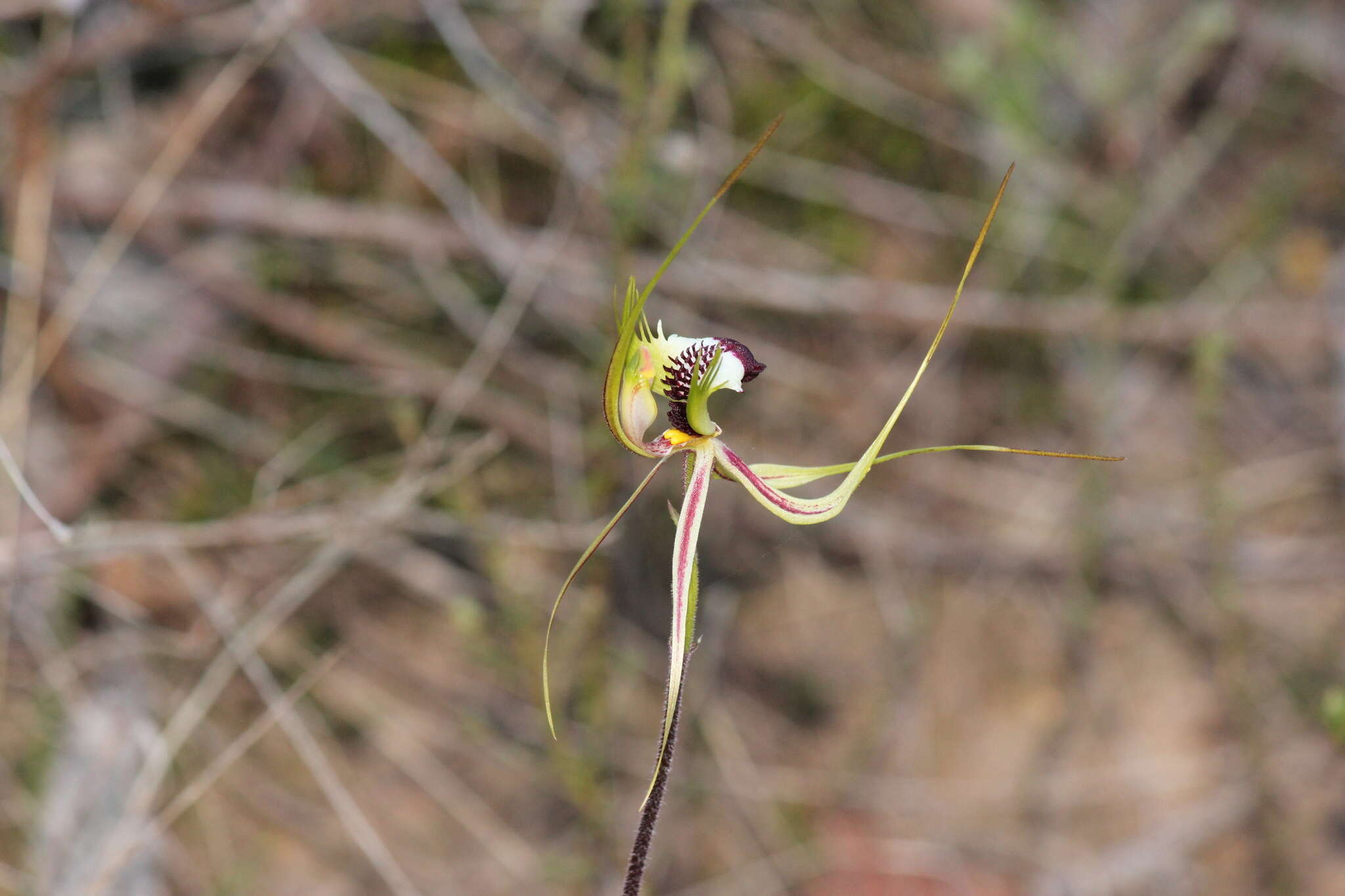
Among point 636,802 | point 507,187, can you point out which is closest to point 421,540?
point 636,802

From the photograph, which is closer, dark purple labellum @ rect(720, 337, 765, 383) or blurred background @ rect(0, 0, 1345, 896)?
dark purple labellum @ rect(720, 337, 765, 383)

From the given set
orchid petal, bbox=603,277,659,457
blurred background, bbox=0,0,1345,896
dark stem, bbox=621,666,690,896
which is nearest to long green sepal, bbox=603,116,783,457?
orchid petal, bbox=603,277,659,457

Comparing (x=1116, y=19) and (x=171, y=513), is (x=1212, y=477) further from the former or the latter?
(x=171, y=513)

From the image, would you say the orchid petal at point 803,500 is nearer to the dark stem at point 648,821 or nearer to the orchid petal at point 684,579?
the orchid petal at point 684,579

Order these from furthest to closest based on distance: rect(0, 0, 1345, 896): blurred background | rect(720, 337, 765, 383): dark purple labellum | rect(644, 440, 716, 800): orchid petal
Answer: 1. rect(0, 0, 1345, 896): blurred background
2. rect(720, 337, 765, 383): dark purple labellum
3. rect(644, 440, 716, 800): orchid petal

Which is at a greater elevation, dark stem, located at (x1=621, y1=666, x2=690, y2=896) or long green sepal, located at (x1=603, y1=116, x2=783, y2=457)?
long green sepal, located at (x1=603, y1=116, x2=783, y2=457)

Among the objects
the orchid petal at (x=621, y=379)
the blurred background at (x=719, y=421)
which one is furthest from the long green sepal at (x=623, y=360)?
the blurred background at (x=719, y=421)

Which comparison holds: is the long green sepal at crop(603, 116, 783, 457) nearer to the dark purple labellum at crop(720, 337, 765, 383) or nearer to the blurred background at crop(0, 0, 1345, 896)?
the dark purple labellum at crop(720, 337, 765, 383)
